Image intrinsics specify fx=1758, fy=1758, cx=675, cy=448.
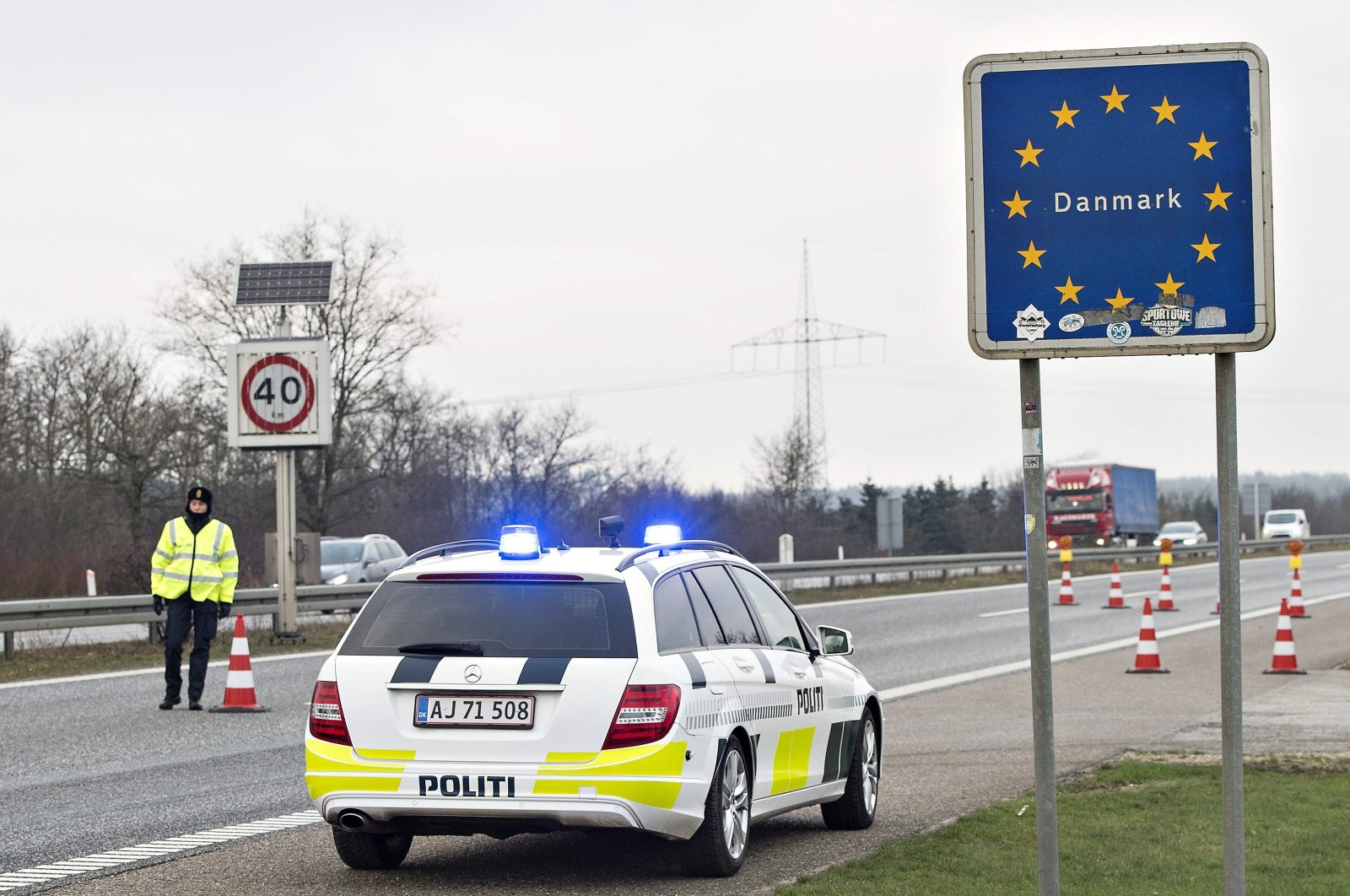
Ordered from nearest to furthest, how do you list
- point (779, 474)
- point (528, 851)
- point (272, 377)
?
point (528, 851) < point (272, 377) < point (779, 474)

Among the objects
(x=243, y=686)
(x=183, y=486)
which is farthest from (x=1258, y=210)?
(x=183, y=486)

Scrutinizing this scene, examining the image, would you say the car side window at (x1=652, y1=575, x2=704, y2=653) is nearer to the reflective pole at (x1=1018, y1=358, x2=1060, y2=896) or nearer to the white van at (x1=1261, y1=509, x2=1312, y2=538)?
the reflective pole at (x1=1018, y1=358, x2=1060, y2=896)

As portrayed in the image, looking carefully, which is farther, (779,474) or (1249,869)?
(779,474)

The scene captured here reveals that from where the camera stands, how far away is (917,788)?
35.2 ft

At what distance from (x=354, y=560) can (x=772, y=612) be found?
27589 mm

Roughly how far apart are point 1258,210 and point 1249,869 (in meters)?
3.66

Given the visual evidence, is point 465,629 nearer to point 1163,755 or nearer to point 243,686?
point 1163,755

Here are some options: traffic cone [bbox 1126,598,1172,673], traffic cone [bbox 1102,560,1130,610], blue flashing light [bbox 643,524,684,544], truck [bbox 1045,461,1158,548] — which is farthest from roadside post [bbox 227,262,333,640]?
truck [bbox 1045,461,1158,548]

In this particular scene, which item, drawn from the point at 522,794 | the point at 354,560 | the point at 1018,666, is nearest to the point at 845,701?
the point at 522,794

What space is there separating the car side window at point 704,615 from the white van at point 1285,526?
65.1 meters

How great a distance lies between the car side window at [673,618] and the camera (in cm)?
746

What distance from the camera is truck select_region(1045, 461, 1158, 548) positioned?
67.4m

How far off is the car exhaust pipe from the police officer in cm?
804

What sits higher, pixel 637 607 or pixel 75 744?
pixel 637 607
